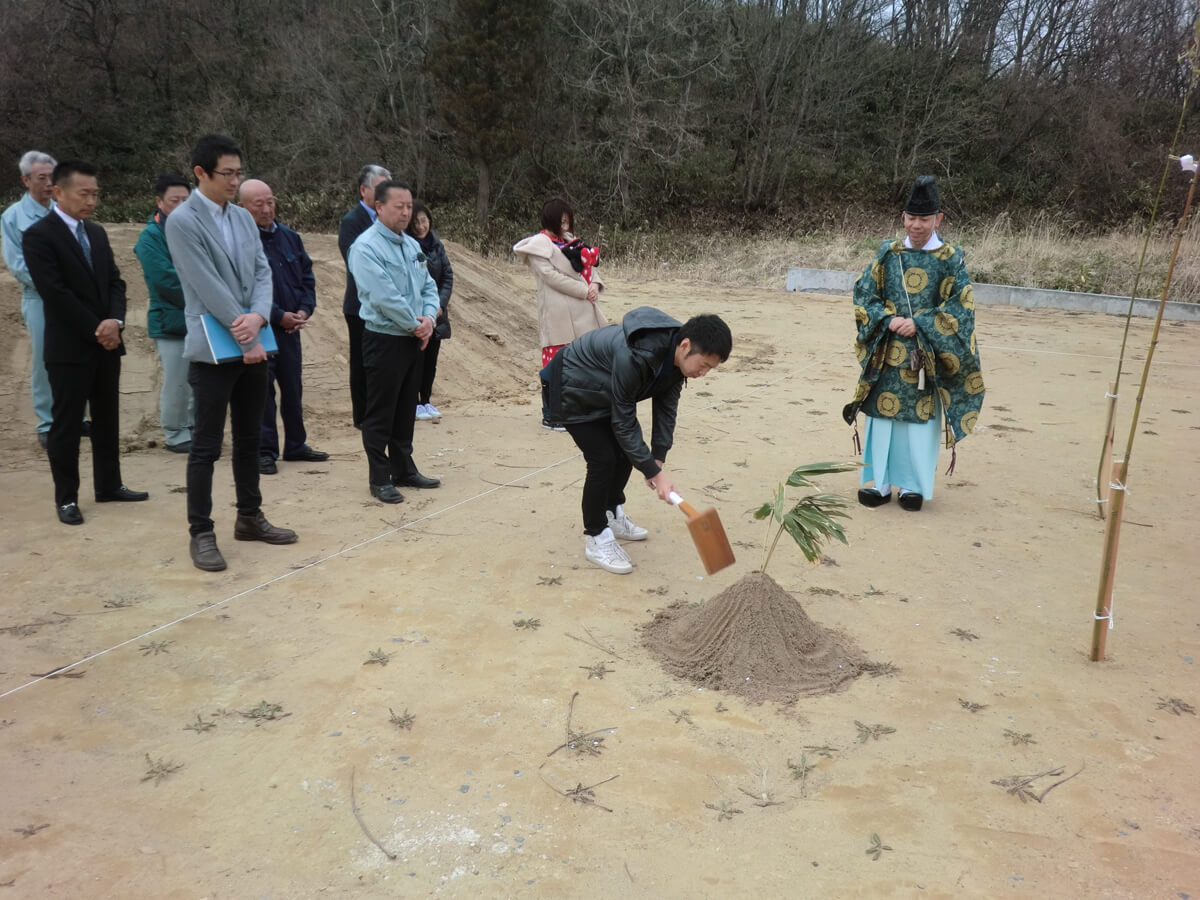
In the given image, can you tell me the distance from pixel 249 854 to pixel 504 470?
3.64 metres

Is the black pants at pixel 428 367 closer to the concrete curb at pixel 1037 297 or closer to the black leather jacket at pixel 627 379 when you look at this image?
the black leather jacket at pixel 627 379

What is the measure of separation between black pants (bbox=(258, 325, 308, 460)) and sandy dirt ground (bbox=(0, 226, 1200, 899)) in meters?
0.24

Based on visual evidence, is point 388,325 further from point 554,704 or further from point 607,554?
point 554,704

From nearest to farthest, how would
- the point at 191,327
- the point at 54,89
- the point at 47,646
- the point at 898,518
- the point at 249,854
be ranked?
the point at 249,854
the point at 47,646
the point at 191,327
the point at 898,518
the point at 54,89

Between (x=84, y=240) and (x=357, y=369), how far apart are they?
189 centimetres

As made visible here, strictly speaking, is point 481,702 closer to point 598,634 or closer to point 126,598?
point 598,634

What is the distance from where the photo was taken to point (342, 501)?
5219 millimetres

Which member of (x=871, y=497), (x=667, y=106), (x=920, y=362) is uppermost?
(x=667, y=106)

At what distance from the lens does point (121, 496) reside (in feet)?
16.6

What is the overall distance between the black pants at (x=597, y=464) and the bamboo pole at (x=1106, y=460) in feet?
7.96

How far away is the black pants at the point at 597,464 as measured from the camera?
13.8 feet

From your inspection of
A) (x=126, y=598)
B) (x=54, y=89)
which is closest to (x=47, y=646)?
(x=126, y=598)

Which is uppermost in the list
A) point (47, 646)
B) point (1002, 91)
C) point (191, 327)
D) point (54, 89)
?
point (1002, 91)

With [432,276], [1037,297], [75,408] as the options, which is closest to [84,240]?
[75,408]
